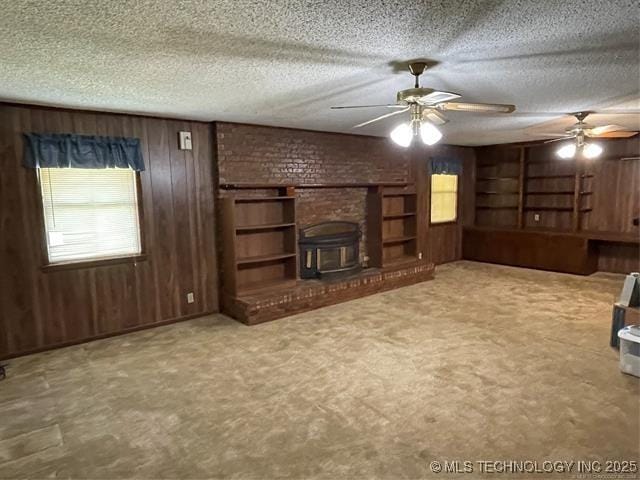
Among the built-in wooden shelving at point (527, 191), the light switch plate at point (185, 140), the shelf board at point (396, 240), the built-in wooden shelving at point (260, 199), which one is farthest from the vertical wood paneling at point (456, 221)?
the light switch plate at point (185, 140)

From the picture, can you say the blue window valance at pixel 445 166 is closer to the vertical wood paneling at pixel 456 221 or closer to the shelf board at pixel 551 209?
the vertical wood paneling at pixel 456 221

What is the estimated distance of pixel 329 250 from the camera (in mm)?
5789

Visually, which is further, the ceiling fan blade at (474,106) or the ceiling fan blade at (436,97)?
the ceiling fan blade at (474,106)

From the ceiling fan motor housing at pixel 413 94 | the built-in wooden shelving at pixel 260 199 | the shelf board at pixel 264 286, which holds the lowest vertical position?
the shelf board at pixel 264 286

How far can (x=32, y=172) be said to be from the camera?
372 centimetres

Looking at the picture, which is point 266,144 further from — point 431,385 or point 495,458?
point 495,458

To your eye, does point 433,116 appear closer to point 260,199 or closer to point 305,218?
point 260,199

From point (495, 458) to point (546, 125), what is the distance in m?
4.61

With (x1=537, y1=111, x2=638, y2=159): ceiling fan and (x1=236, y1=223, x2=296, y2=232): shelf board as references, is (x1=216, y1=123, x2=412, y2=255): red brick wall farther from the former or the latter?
(x1=537, y1=111, x2=638, y2=159): ceiling fan

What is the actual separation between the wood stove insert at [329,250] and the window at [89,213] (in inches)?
85.8

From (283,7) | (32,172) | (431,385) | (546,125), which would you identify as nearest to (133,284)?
(32,172)

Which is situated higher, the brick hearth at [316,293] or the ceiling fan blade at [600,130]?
the ceiling fan blade at [600,130]

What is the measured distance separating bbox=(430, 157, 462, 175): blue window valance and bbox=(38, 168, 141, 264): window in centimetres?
512

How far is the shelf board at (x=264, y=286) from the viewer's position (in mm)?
4902
